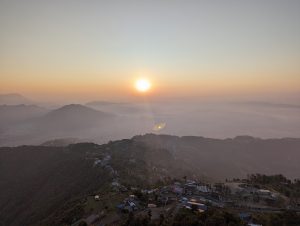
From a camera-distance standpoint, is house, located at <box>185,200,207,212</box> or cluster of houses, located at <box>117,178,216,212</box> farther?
cluster of houses, located at <box>117,178,216,212</box>

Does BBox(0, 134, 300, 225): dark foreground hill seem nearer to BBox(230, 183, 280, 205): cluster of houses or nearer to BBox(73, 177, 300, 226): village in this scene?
BBox(73, 177, 300, 226): village

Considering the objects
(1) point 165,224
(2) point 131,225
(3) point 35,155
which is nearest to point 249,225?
(1) point 165,224

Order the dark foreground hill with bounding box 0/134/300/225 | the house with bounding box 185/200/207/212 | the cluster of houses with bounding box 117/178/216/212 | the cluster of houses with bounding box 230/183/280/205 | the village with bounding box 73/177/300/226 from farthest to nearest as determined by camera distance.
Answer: the dark foreground hill with bounding box 0/134/300/225
the cluster of houses with bounding box 230/183/280/205
the cluster of houses with bounding box 117/178/216/212
the village with bounding box 73/177/300/226
the house with bounding box 185/200/207/212

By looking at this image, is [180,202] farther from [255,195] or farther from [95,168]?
[95,168]

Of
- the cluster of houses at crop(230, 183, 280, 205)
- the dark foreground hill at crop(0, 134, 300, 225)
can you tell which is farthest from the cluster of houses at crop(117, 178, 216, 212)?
the dark foreground hill at crop(0, 134, 300, 225)

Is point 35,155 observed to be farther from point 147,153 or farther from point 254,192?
point 254,192

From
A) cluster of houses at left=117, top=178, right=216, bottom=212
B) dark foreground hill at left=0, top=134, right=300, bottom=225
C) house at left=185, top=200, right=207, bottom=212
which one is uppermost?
house at left=185, top=200, right=207, bottom=212

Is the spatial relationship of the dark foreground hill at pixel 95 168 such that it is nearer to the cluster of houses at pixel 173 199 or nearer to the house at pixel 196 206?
the cluster of houses at pixel 173 199

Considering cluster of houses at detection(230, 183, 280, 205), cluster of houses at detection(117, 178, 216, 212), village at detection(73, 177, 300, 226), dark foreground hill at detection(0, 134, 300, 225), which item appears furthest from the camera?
dark foreground hill at detection(0, 134, 300, 225)

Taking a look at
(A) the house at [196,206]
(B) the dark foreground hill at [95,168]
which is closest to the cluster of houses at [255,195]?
(A) the house at [196,206]
